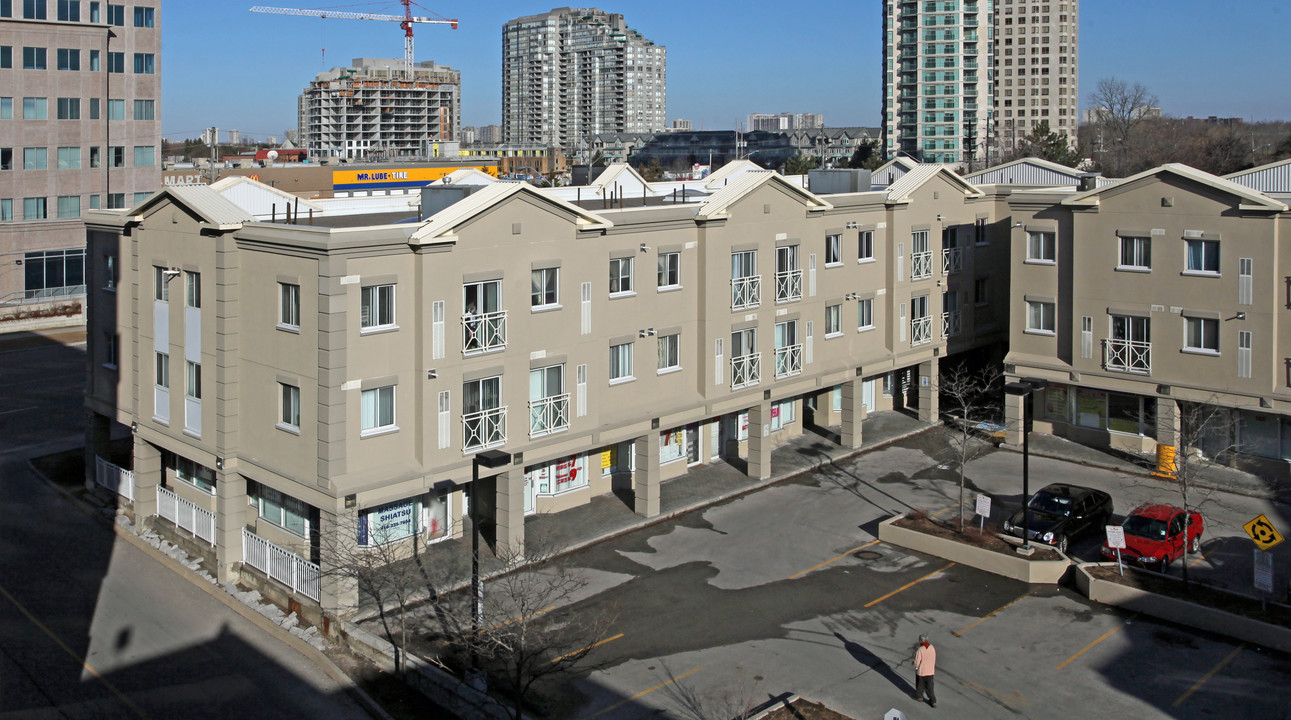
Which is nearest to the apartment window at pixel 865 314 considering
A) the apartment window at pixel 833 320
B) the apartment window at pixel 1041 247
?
the apartment window at pixel 833 320

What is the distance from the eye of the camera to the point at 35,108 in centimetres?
6950

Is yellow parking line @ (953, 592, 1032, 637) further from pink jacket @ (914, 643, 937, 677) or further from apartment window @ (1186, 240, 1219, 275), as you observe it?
apartment window @ (1186, 240, 1219, 275)

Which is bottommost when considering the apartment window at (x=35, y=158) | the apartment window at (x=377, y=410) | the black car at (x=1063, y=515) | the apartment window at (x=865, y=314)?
the black car at (x=1063, y=515)

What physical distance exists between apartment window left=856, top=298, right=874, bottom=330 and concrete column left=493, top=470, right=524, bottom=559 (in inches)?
662

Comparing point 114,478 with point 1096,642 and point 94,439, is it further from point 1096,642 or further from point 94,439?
point 1096,642

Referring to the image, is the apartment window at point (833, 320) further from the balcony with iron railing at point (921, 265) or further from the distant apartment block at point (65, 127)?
the distant apartment block at point (65, 127)

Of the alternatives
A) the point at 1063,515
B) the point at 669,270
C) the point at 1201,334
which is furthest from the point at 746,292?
the point at 1201,334

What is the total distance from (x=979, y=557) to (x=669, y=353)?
1098 cm

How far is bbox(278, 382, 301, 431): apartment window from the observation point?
26844 mm

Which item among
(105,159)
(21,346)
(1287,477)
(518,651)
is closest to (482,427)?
(518,651)

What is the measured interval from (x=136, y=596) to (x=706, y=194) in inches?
1018

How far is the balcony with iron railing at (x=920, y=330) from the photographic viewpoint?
43.1m

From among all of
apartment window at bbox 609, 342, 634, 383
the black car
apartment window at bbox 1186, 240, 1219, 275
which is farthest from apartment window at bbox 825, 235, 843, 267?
apartment window at bbox 1186, 240, 1219, 275

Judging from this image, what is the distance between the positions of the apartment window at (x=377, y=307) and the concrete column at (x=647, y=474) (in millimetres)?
9452
